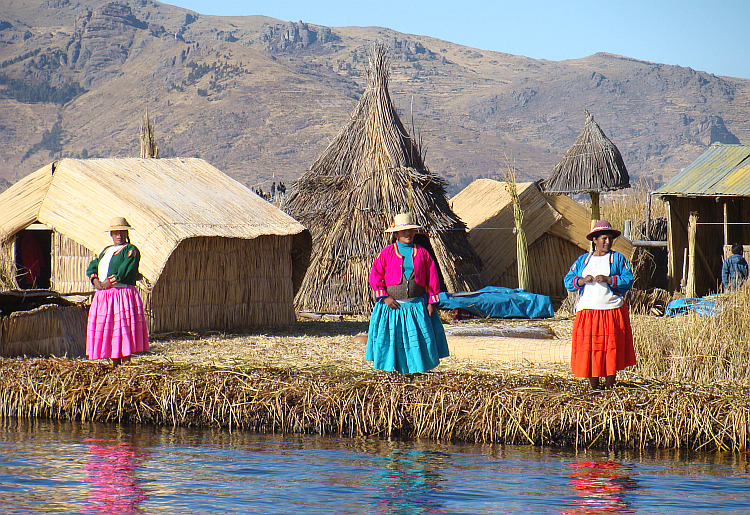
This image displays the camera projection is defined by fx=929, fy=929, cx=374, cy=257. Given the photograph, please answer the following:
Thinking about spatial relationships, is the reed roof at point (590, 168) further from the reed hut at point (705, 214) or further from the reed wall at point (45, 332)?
the reed wall at point (45, 332)

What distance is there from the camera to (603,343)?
22.1ft

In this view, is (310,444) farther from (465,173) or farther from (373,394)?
(465,173)

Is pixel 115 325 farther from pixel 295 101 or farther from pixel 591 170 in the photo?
pixel 295 101

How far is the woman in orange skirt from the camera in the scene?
6.72 m

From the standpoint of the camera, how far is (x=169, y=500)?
197 inches

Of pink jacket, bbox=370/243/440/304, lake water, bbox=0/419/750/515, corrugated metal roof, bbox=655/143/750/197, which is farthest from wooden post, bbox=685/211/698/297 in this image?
lake water, bbox=0/419/750/515

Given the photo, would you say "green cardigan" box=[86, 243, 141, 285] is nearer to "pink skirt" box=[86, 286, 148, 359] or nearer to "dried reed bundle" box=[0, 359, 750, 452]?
"pink skirt" box=[86, 286, 148, 359]

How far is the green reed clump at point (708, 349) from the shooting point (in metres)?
7.44

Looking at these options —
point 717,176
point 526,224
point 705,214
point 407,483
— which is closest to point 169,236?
point 407,483

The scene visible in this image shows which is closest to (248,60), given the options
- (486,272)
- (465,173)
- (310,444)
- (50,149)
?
(50,149)

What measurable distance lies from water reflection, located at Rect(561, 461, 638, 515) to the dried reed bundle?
0.48 meters

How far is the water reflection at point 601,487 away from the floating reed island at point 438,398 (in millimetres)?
500

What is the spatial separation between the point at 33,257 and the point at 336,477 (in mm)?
7718

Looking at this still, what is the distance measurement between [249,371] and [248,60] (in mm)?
72610
